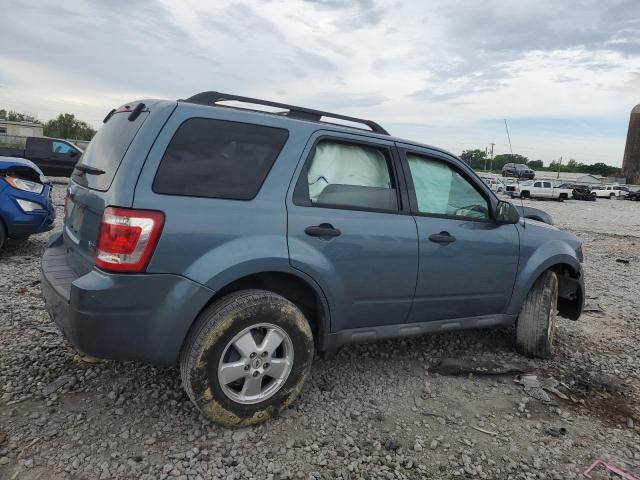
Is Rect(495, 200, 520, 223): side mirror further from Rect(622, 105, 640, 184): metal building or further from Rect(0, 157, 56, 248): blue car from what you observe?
Rect(622, 105, 640, 184): metal building

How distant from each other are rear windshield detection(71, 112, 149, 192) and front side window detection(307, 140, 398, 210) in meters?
1.06

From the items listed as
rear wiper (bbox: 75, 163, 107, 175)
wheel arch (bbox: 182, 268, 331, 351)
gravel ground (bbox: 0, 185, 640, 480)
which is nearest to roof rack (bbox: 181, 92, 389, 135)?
rear wiper (bbox: 75, 163, 107, 175)

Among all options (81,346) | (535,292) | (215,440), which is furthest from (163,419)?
(535,292)

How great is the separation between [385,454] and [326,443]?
338 mm

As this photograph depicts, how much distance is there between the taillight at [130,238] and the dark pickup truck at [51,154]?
1588 centimetres

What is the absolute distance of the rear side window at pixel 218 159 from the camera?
2.71 metres

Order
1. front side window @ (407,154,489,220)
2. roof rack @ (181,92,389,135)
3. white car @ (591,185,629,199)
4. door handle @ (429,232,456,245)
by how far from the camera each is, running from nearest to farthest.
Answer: roof rack @ (181,92,389,135) < door handle @ (429,232,456,245) < front side window @ (407,154,489,220) < white car @ (591,185,629,199)

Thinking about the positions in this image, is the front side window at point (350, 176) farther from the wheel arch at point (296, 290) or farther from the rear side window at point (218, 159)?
the wheel arch at point (296, 290)

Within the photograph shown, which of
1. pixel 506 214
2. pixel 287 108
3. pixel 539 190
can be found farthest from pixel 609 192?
pixel 287 108

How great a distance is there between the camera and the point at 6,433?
2.75m

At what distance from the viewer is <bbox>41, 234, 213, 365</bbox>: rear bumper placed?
2561 millimetres

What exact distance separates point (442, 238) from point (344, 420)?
1.39 meters

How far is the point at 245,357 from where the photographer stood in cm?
287

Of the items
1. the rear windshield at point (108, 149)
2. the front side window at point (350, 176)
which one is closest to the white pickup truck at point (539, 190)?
the front side window at point (350, 176)
